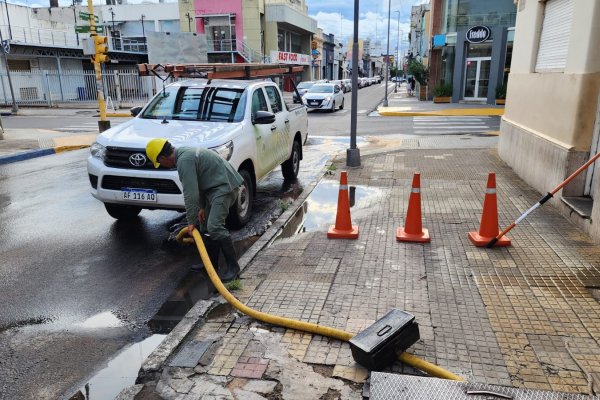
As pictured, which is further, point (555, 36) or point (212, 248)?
point (555, 36)

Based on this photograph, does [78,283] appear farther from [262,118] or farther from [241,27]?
[241,27]

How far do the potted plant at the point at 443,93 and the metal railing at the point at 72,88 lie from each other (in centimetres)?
1853

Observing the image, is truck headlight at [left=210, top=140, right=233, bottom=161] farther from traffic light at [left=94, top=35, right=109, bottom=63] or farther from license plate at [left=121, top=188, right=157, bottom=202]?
traffic light at [left=94, top=35, right=109, bottom=63]

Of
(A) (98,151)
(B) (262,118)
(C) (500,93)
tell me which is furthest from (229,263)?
(C) (500,93)

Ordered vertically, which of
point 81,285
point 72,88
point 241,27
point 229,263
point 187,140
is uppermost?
point 241,27

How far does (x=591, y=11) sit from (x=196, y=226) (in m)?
5.82

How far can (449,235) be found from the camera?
611 cm

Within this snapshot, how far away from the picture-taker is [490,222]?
5711mm

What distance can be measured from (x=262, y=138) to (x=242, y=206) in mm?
1315

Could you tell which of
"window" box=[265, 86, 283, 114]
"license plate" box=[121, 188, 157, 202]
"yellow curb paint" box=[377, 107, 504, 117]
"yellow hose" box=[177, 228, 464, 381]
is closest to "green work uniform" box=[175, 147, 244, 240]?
"yellow hose" box=[177, 228, 464, 381]

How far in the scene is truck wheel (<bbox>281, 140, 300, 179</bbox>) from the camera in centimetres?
948

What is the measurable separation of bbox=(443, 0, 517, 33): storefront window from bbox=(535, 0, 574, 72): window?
69.3 feet

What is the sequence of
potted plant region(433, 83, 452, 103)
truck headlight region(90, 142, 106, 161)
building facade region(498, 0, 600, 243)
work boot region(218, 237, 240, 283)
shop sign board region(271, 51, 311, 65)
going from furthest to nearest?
shop sign board region(271, 51, 311, 65) → potted plant region(433, 83, 452, 103) → building facade region(498, 0, 600, 243) → truck headlight region(90, 142, 106, 161) → work boot region(218, 237, 240, 283)

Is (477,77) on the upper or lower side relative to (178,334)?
upper
